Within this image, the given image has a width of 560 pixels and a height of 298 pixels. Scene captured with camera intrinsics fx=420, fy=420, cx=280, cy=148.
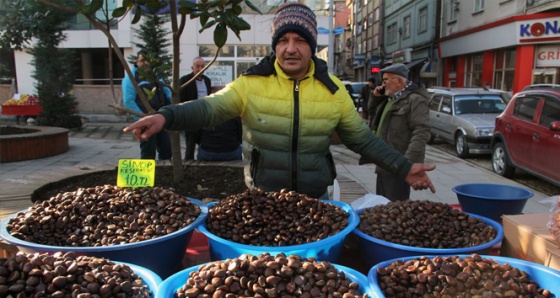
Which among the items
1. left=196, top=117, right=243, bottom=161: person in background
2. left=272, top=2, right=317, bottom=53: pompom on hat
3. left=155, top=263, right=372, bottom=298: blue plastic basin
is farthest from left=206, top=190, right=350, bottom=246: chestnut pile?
left=196, top=117, right=243, bottom=161: person in background

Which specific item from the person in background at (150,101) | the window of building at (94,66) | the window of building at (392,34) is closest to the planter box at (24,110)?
the window of building at (94,66)

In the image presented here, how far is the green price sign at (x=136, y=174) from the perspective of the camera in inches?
78.2

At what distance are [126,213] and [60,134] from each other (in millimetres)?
6936

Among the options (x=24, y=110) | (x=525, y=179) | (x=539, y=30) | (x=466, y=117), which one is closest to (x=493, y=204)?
(x=525, y=179)

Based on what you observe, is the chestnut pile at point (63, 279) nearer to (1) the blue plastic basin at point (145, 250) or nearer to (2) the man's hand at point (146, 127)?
(1) the blue plastic basin at point (145, 250)

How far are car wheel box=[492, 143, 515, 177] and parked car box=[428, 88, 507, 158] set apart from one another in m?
1.34

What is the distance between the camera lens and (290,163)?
208cm

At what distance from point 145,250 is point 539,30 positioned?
15605 millimetres

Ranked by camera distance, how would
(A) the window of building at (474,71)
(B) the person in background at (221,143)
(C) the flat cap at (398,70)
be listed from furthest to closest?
(A) the window of building at (474,71), (B) the person in background at (221,143), (C) the flat cap at (398,70)

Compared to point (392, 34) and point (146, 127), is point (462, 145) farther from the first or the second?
point (392, 34)

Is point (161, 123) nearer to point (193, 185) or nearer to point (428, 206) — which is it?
point (428, 206)

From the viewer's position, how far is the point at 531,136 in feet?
21.4

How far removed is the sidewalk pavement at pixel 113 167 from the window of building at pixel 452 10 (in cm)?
1211

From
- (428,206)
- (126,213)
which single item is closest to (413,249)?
(428,206)
